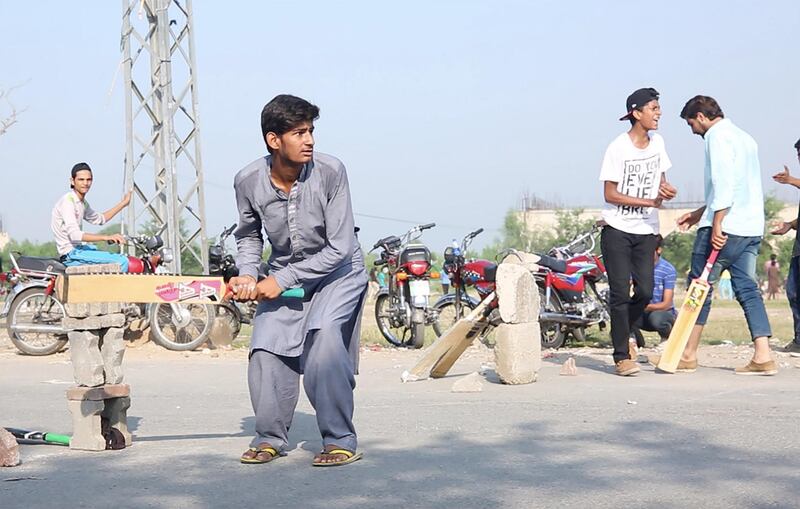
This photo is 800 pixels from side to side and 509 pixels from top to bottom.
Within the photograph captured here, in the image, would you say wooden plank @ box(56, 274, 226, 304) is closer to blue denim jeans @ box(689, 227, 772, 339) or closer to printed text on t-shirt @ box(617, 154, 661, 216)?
printed text on t-shirt @ box(617, 154, 661, 216)

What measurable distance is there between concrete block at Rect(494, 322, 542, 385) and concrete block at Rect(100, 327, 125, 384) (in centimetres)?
380

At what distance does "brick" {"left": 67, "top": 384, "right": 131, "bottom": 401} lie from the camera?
6.03 meters

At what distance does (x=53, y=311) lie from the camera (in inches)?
504

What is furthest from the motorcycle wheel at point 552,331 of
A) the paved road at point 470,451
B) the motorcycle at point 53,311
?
the motorcycle at point 53,311

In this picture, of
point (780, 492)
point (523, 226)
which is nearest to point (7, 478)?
point (780, 492)

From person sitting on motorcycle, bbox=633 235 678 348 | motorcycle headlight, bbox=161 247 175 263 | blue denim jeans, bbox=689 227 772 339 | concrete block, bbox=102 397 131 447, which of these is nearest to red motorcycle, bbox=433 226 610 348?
person sitting on motorcycle, bbox=633 235 678 348

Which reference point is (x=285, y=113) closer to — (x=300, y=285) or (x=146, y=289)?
(x=300, y=285)

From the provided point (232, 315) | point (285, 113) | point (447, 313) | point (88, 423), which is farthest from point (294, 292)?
point (447, 313)

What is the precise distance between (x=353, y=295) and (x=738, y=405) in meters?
3.06

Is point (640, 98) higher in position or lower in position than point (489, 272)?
higher

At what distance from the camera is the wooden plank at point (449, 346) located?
9.49 m

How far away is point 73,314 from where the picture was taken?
6098 mm

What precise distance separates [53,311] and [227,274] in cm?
236

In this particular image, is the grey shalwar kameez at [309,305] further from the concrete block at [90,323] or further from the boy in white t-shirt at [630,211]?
the boy in white t-shirt at [630,211]
